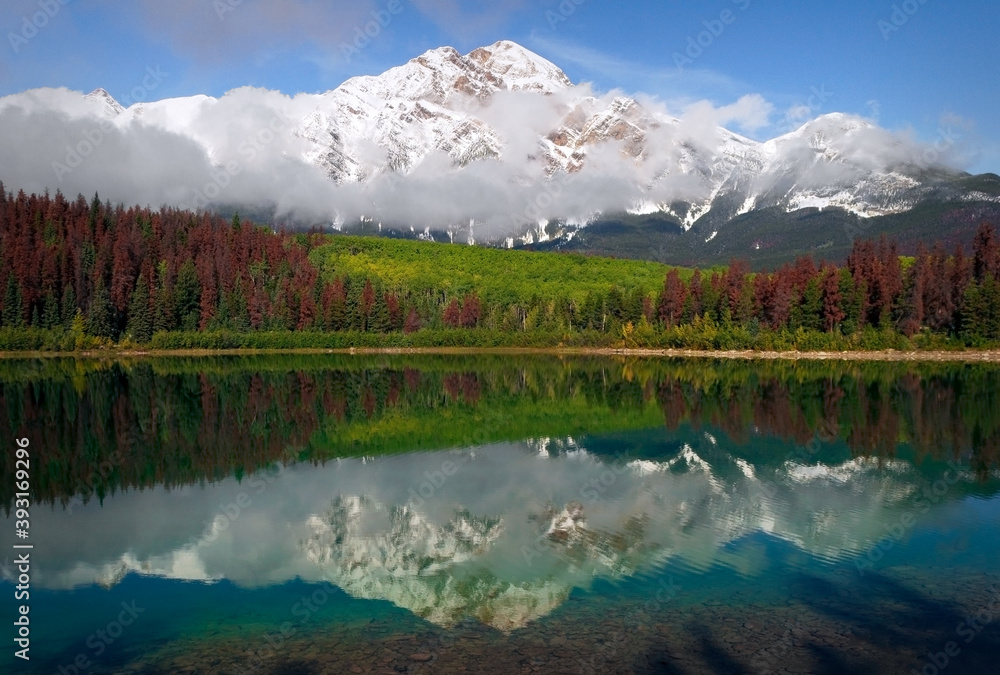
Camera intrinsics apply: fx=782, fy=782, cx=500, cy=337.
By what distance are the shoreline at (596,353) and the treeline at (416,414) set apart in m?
20.0

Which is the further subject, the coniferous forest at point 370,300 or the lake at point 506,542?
the coniferous forest at point 370,300

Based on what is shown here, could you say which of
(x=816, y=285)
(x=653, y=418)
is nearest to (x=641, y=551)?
(x=653, y=418)

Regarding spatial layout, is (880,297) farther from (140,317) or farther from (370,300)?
(140,317)

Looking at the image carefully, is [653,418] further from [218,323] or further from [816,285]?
[218,323]

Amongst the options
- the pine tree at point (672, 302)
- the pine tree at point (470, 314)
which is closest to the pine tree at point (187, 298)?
the pine tree at point (470, 314)

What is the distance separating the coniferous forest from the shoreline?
100 centimetres

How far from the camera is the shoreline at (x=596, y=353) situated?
7694 centimetres

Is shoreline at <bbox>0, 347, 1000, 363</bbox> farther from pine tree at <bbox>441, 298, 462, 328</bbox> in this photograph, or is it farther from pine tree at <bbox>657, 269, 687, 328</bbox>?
pine tree at <bbox>441, 298, 462, 328</bbox>

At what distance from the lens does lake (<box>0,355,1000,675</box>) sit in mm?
10695

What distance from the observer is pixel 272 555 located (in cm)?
1488

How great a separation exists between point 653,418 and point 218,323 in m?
76.6

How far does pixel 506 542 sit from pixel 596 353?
83127 millimetres

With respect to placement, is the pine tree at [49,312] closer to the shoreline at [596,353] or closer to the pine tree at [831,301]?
the shoreline at [596,353]

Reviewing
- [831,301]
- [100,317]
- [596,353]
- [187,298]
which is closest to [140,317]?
[100,317]
